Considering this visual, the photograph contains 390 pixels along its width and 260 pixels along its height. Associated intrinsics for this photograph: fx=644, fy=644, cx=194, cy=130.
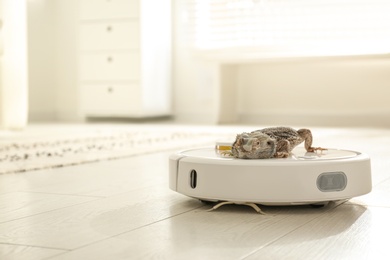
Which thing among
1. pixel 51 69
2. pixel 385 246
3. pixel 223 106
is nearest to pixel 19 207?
pixel 385 246

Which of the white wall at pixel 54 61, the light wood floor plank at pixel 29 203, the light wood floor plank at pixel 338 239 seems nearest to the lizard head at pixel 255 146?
the light wood floor plank at pixel 338 239

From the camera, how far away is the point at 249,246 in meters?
0.72

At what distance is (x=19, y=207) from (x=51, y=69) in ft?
11.0

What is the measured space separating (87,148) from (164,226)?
1.22 meters

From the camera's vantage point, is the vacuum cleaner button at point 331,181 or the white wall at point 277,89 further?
the white wall at point 277,89

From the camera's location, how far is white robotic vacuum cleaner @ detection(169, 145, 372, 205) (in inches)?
35.1

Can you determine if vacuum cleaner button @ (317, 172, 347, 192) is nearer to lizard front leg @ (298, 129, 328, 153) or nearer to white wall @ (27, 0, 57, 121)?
lizard front leg @ (298, 129, 328, 153)

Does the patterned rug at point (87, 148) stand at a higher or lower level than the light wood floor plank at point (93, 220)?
lower

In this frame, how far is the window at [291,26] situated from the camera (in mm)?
3207

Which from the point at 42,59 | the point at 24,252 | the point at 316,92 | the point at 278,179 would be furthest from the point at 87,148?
the point at 42,59

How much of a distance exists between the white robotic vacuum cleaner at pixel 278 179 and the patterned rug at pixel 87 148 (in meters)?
0.66

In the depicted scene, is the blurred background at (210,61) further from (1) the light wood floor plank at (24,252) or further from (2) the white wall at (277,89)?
(1) the light wood floor plank at (24,252)

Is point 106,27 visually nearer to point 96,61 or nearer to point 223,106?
point 96,61

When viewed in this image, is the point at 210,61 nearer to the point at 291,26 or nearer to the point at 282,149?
the point at 291,26
